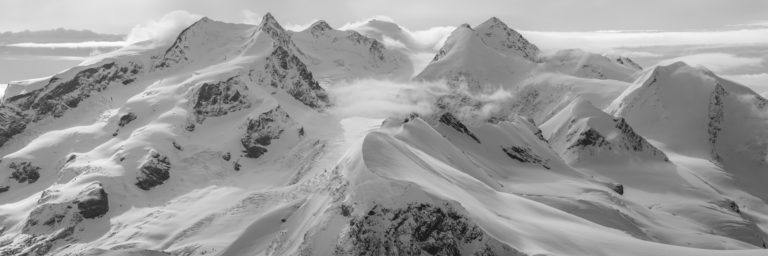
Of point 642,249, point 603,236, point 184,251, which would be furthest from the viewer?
point 184,251

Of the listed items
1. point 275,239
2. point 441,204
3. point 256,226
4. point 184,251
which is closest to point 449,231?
point 441,204

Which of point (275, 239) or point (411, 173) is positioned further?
point (275, 239)

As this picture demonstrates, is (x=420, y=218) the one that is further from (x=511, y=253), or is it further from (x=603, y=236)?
(x=603, y=236)

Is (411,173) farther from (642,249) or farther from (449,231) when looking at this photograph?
(642,249)

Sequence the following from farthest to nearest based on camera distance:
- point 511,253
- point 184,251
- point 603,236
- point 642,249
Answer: point 184,251 → point 603,236 → point 642,249 → point 511,253

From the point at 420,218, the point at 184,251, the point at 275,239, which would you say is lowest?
the point at 184,251

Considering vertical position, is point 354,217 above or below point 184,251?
above

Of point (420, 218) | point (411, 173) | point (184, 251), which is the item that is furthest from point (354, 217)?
point (184, 251)
